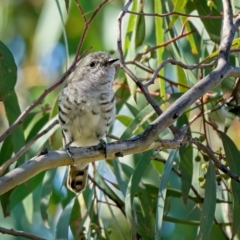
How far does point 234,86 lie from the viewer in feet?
10.1

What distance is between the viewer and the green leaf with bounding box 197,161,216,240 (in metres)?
2.71

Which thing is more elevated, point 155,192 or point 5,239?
point 155,192

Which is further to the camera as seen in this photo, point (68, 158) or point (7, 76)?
point (7, 76)

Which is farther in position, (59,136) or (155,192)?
(59,136)

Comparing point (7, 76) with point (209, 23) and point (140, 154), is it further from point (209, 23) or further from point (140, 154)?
point (140, 154)

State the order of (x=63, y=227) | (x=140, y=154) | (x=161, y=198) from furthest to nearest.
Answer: (x=140, y=154) → (x=63, y=227) → (x=161, y=198)

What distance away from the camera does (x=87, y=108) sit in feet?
10.7

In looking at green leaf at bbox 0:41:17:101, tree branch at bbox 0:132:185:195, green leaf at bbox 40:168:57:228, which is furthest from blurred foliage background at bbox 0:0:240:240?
tree branch at bbox 0:132:185:195

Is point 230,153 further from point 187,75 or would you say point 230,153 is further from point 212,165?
point 187,75

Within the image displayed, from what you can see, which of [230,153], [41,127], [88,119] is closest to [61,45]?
[41,127]

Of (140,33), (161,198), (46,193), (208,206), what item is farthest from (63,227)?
(140,33)

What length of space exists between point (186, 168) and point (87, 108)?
537 millimetres

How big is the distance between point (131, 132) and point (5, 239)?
2.09m

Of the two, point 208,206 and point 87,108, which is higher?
point 87,108
